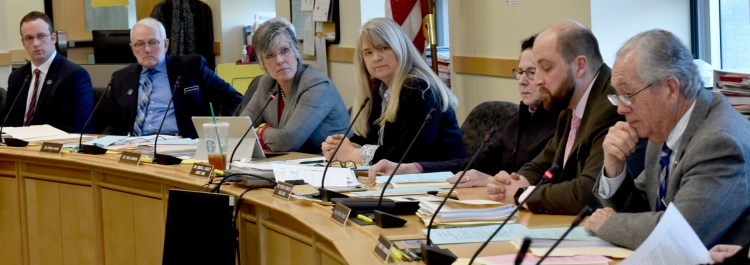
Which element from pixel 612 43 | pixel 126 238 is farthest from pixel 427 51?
pixel 126 238

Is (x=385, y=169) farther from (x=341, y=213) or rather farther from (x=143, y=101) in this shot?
(x=143, y=101)

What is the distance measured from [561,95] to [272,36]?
2.11 meters

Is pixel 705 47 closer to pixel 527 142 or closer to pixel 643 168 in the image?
pixel 527 142

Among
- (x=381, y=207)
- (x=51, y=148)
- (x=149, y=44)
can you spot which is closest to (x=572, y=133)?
(x=381, y=207)

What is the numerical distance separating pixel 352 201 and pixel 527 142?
90 centimetres

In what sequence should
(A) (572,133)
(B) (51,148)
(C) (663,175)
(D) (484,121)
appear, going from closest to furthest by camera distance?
(C) (663,175)
(A) (572,133)
(D) (484,121)
(B) (51,148)

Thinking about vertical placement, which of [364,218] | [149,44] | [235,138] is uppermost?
[149,44]

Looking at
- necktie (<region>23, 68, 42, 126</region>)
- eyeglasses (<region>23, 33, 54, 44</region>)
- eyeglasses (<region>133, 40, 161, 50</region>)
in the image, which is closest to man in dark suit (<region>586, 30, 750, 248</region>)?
eyeglasses (<region>133, 40, 161, 50</region>)

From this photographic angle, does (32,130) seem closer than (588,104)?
No

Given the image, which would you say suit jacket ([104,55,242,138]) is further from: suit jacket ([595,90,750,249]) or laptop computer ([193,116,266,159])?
suit jacket ([595,90,750,249])

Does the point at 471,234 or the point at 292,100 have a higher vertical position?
the point at 292,100

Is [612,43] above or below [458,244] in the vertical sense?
above

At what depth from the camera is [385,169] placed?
12.3 ft

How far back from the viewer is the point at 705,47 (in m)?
4.63
